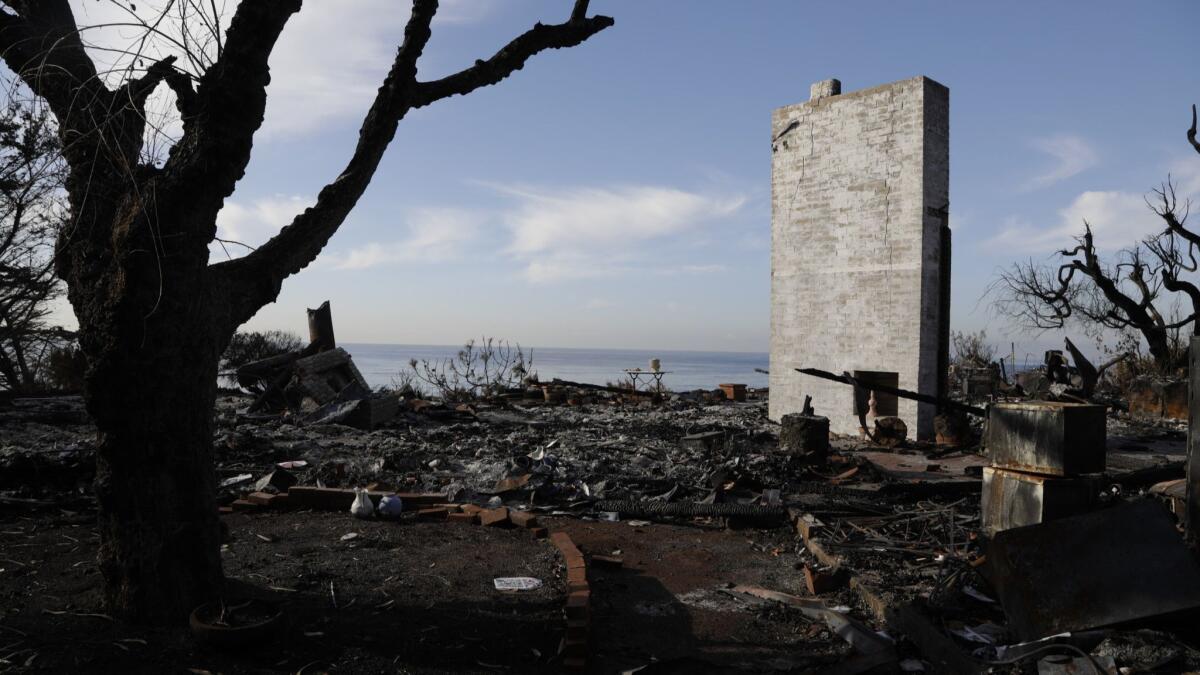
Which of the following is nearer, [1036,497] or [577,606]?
[577,606]

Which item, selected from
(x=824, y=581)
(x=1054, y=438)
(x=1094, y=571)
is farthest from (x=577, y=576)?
(x=1054, y=438)

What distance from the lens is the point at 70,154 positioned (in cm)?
421

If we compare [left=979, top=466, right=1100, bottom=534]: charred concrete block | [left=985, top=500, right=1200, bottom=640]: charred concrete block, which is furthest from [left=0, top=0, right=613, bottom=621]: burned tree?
[left=979, top=466, right=1100, bottom=534]: charred concrete block

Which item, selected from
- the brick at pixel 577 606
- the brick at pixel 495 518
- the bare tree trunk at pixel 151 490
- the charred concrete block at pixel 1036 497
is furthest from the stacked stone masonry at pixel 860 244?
the bare tree trunk at pixel 151 490

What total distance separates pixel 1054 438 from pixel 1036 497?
43cm

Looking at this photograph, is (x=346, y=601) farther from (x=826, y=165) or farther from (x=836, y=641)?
(x=826, y=165)

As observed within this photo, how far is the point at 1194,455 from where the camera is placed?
14.6 ft

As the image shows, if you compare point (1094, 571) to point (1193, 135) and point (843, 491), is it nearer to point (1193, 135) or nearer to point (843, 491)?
point (843, 491)

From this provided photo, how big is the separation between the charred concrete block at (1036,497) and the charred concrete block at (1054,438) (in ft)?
0.24

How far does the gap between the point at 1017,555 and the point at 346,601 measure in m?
3.98

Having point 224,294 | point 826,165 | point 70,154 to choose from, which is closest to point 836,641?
point 224,294

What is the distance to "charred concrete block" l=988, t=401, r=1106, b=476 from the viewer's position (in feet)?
17.0

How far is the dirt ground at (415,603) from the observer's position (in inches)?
144

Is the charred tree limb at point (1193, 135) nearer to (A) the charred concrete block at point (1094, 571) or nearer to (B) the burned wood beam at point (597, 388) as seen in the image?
(B) the burned wood beam at point (597, 388)
